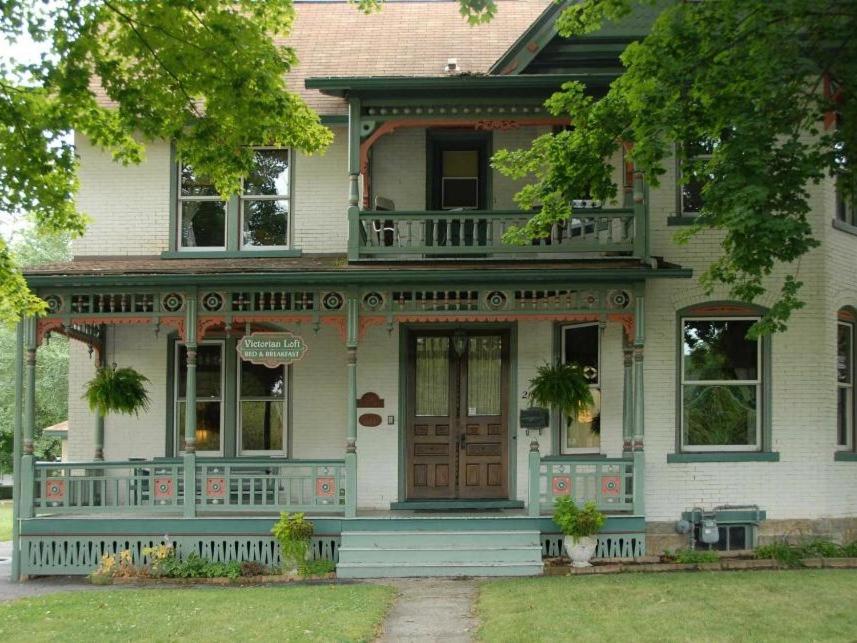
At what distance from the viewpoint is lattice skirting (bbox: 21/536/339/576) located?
46.2ft

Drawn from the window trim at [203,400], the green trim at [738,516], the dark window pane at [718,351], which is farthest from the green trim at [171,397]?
the green trim at [738,516]

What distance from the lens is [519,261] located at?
1474cm

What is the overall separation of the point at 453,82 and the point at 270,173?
3.69 m

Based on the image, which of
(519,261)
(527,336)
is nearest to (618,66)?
(519,261)

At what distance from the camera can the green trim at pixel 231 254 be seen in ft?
51.9

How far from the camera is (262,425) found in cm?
1597

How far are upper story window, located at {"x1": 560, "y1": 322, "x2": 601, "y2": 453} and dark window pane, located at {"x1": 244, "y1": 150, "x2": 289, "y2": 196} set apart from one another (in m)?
5.03

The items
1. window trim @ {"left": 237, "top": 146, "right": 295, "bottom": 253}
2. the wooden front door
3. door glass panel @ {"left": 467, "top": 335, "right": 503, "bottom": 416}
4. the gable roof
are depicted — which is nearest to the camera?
the wooden front door

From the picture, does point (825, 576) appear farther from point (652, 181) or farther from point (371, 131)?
point (371, 131)

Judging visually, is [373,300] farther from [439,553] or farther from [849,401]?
[849,401]

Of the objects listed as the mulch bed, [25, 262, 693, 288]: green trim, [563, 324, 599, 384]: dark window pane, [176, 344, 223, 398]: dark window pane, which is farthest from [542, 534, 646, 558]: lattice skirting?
[176, 344, 223, 398]: dark window pane

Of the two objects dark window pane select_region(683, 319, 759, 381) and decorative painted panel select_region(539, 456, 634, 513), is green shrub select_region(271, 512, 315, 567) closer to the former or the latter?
decorative painted panel select_region(539, 456, 634, 513)

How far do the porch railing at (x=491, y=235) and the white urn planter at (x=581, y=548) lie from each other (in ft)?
12.8

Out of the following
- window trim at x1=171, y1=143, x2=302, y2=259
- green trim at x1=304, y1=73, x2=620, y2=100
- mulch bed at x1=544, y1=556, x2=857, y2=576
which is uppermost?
green trim at x1=304, y1=73, x2=620, y2=100
